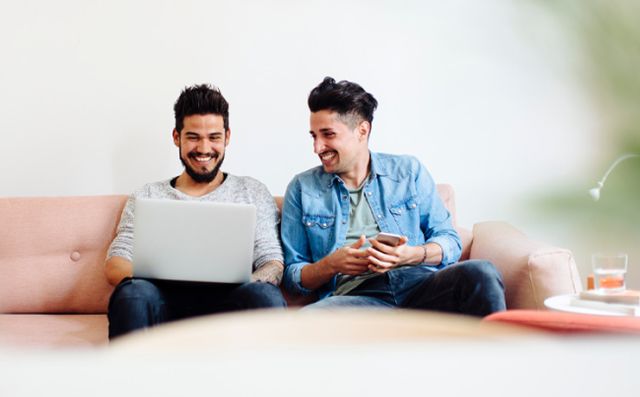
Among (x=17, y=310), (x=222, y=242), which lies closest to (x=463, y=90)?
(x=222, y=242)

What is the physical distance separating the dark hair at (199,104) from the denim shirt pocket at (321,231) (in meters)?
0.55

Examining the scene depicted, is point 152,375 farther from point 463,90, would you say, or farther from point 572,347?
point 463,90

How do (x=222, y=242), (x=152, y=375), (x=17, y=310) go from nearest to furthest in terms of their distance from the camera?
(x=152, y=375), (x=222, y=242), (x=17, y=310)

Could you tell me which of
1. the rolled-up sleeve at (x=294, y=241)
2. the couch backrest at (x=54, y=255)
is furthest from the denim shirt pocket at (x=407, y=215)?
the couch backrest at (x=54, y=255)

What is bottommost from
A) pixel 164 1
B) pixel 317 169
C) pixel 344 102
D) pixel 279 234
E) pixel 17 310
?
pixel 17 310

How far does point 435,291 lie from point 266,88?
1.24 meters

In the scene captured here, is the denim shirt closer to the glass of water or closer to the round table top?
the glass of water

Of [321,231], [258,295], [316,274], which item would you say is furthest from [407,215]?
[258,295]

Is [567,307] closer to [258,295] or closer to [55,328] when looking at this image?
[258,295]

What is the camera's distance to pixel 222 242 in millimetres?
2152

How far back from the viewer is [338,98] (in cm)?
274

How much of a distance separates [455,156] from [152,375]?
3.18 m

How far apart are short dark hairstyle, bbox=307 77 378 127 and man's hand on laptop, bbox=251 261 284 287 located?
24.1 inches

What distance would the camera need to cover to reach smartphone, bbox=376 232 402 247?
7.71ft
